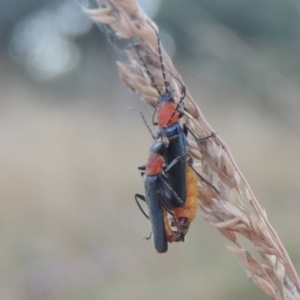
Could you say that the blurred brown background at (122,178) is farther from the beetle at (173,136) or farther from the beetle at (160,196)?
the beetle at (160,196)

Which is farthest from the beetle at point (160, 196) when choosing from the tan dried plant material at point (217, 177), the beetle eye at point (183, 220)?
the tan dried plant material at point (217, 177)

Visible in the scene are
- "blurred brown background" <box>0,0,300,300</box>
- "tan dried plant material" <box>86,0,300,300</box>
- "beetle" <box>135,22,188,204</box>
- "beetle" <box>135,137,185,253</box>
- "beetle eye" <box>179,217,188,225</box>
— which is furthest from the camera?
"blurred brown background" <box>0,0,300,300</box>

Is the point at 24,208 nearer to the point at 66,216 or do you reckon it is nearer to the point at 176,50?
the point at 66,216

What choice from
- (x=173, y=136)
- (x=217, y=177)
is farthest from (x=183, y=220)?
(x=217, y=177)

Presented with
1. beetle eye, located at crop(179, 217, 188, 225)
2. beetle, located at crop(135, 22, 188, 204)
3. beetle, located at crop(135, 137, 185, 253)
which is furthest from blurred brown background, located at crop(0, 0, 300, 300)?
beetle eye, located at crop(179, 217, 188, 225)

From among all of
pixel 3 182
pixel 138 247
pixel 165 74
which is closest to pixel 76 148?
pixel 3 182

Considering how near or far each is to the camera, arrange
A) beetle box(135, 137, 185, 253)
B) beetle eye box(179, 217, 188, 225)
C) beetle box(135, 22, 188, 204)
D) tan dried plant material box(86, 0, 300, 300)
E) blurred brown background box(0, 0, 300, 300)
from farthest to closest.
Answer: blurred brown background box(0, 0, 300, 300)
beetle box(135, 137, 185, 253)
beetle eye box(179, 217, 188, 225)
beetle box(135, 22, 188, 204)
tan dried plant material box(86, 0, 300, 300)

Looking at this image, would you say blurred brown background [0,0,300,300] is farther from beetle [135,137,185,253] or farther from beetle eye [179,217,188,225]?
beetle eye [179,217,188,225]
